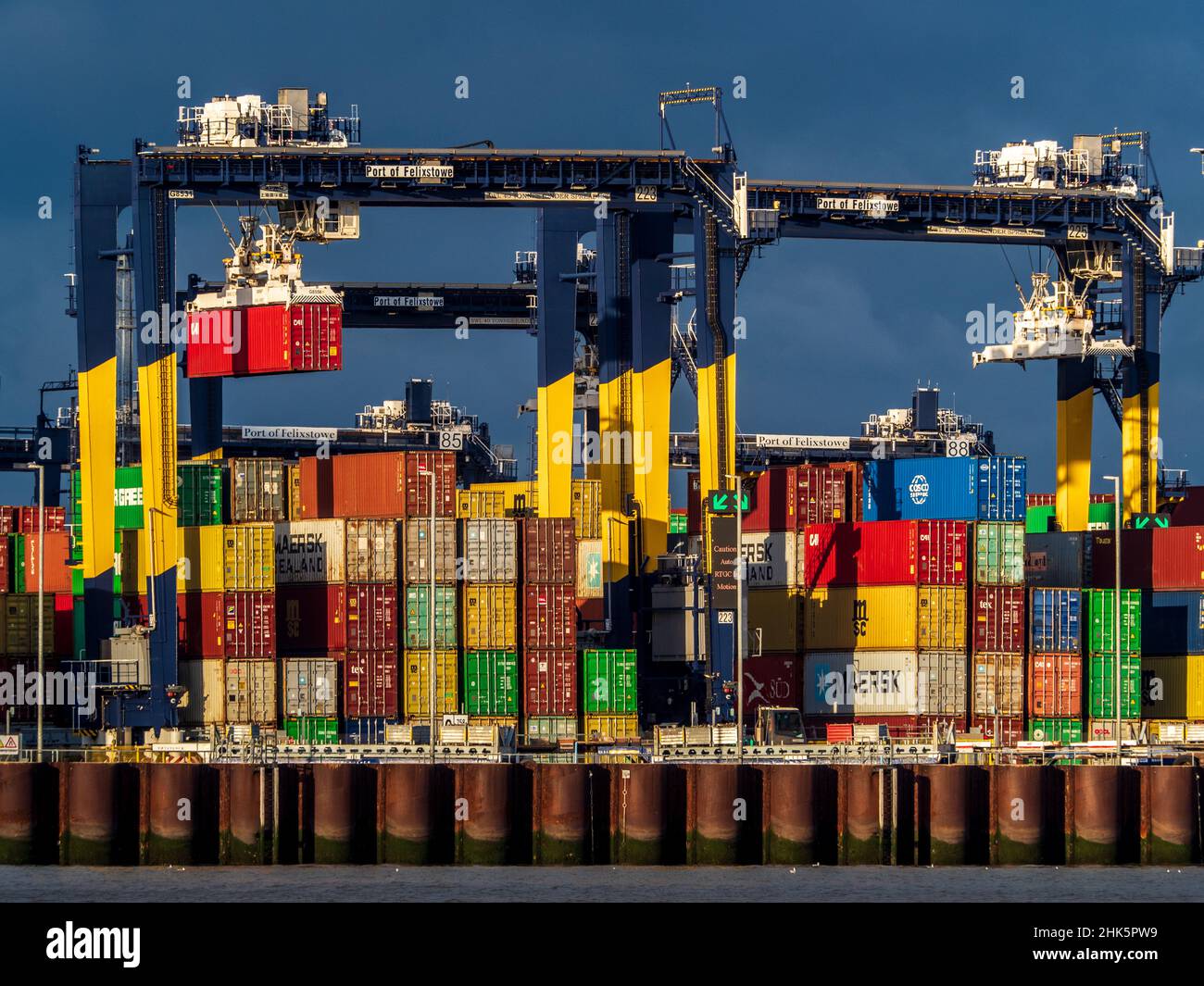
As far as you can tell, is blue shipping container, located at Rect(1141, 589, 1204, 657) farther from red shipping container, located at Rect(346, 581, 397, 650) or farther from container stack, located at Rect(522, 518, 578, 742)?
red shipping container, located at Rect(346, 581, 397, 650)

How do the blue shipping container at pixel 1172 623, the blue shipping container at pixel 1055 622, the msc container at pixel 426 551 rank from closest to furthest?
the msc container at pixel 426 551
the blue shipping container at pixel 1055 622
the blue shipping container at pixel 1172 623

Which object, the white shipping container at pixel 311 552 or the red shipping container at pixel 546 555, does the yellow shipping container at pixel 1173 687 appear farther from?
the white shipping container at pixel 311 552

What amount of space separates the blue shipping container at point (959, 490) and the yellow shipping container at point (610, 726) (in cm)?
1421

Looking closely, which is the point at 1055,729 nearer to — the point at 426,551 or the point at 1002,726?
the point at 1002,726

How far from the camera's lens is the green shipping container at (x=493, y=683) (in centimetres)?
8262

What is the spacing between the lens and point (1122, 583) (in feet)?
299

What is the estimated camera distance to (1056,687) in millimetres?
86750

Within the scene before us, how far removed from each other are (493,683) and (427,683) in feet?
7.14

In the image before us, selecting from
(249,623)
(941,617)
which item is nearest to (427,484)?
(249,623)

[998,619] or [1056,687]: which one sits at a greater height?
[998,619]

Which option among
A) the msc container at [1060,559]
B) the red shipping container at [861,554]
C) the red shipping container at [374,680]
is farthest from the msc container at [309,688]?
the msc container at [1060,559]

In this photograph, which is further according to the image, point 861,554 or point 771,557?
point 771,557
